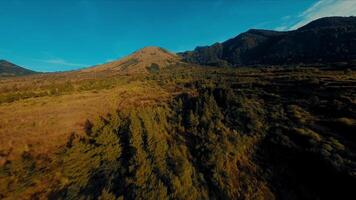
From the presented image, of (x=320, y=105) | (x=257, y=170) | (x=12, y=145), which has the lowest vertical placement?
(x=257, y=170)

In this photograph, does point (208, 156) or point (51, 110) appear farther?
point (51, 110)

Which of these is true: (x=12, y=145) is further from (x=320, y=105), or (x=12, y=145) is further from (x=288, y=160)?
(x=320, y=105)

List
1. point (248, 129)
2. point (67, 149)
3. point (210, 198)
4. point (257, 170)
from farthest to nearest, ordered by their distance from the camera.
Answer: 1. point (248, 129)
2. point (67, 149)
3. point (257, 170)
4. point (210, 198)

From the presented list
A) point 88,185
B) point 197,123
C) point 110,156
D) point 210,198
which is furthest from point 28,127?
point 210,198

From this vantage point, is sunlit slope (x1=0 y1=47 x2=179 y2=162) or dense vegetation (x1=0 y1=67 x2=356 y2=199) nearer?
dense vegetation (x1=0 y1=67 x2=356 y2=199)

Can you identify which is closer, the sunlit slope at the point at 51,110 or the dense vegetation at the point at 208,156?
the dense vegetation at the point at 208,156

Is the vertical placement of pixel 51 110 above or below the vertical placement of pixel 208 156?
above

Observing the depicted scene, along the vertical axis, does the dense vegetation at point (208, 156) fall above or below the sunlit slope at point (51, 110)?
below

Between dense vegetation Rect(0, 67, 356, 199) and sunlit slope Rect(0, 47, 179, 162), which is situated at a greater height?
sunlit slope Rect(0, 47, 179, 162)
